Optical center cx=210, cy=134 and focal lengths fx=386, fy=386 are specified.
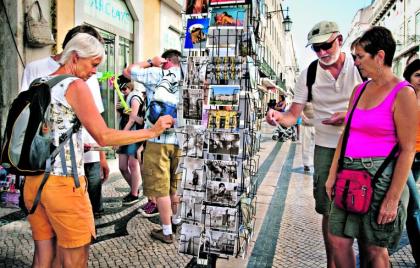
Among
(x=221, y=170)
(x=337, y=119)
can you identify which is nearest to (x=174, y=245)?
(x=221, y=170)

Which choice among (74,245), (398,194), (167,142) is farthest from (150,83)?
(398,194)

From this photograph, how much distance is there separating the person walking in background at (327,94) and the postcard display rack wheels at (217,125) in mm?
388

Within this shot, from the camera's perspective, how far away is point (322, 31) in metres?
2.64

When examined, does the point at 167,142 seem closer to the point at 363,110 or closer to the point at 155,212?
the point at 155,212

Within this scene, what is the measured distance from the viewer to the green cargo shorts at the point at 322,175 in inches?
109

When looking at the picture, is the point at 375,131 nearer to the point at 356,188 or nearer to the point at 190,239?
the point at 356,188

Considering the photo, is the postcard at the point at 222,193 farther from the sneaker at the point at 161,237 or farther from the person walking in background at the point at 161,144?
the sneaker at the point at 161,237

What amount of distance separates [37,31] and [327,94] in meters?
5.11

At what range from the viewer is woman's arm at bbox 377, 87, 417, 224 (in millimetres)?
2008

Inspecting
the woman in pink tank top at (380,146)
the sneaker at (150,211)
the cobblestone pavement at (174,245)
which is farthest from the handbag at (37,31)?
the woman in pink tank top at (380,146)

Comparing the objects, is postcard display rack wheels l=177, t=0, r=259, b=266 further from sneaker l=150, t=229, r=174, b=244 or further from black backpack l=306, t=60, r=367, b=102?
sneaker l=150, t=229, r=174, b=244

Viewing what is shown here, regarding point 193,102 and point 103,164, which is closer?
point 193,102

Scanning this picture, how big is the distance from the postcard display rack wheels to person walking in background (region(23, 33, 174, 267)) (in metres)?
0.65

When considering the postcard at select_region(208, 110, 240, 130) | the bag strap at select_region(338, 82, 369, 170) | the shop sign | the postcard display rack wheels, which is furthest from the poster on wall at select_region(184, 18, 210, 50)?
the shop sign
